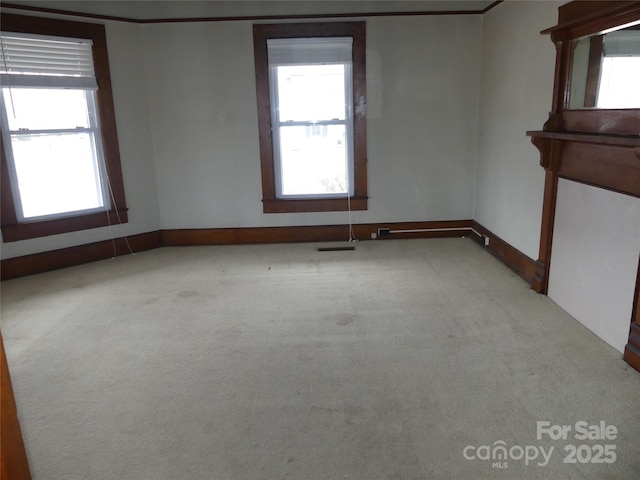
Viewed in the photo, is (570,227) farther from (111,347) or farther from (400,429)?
(111,347)

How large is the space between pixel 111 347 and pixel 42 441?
90cm

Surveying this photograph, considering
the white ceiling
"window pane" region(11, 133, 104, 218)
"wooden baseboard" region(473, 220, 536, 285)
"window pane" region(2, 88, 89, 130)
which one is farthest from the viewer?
the white ceiling

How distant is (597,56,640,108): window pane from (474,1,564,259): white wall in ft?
1.98

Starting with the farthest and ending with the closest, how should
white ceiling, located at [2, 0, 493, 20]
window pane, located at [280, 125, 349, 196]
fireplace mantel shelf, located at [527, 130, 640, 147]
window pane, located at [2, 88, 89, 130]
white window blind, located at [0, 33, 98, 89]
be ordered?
window pane, located at [280, 125, 349, 196]
white ceiling, located at [2, 0, 493, 20]
window pane, located at [2, 88, 89, 130]
white window blind, located at [0, 33, 98, 89]
fireplace mantel shelf, located at [527, 130, 640, 147]

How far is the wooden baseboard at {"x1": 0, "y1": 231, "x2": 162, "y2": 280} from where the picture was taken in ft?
14.4

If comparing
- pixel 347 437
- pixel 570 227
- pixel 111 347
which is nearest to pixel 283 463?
pixel 347 437

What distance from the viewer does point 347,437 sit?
2.09m

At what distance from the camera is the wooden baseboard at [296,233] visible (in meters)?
5.36

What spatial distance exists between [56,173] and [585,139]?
14.6 feet

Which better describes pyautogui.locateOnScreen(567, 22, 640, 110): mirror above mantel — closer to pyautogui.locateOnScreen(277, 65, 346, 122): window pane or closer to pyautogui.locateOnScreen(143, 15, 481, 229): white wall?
pyautogui.locateOnScreen(143, 15, 481, 229): white wall

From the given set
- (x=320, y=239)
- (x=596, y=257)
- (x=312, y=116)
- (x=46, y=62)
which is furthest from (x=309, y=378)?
(x=46, y=62)

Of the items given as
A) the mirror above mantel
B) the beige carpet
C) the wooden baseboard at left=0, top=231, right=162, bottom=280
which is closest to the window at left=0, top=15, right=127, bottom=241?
the wooden baseboard at left=0, top=231, right=162, bottom=280

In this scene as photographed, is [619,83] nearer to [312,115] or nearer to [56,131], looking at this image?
[312,115]

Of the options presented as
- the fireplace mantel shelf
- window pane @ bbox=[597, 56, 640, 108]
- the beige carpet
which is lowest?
the beige carpet
